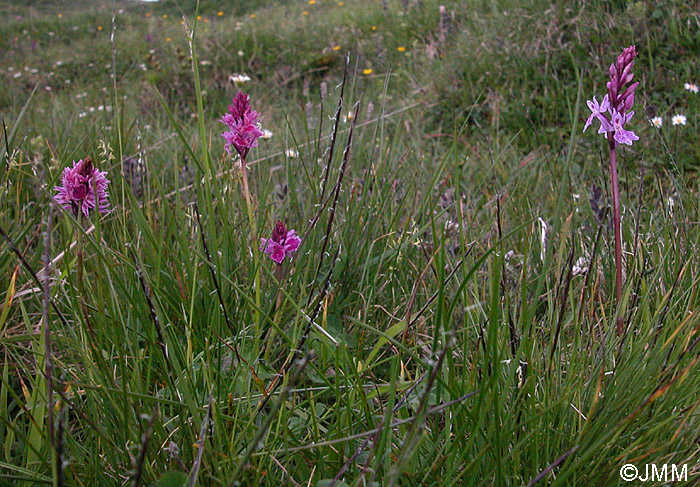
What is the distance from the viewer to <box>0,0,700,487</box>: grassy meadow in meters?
0.83

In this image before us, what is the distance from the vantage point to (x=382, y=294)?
4.93ft

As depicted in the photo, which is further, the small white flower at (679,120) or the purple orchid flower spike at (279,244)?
the small white flower at (679,120)

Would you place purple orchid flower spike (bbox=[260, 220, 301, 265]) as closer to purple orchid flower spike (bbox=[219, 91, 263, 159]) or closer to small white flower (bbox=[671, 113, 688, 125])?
purple orchid flower spike (bbox=[219, 91, 263, 159])

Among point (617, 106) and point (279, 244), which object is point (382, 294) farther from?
point (617, 106)

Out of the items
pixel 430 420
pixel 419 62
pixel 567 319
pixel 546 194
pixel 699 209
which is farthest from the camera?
pixel 419 62

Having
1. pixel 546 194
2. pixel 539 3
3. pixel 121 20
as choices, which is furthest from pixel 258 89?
pixel 121 20

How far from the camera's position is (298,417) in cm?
108

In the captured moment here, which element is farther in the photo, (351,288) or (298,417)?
(351,288)

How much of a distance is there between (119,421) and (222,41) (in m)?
6.32

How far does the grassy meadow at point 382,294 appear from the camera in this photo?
835mm

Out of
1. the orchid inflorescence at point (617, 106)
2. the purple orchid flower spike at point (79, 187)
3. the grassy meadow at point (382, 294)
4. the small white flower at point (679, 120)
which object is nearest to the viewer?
the grassy meadow at point (382, 294)

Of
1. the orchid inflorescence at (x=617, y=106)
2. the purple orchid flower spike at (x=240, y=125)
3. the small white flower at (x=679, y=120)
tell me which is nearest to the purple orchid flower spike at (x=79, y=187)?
the purple orchid flower spike at (x=240, y=125)

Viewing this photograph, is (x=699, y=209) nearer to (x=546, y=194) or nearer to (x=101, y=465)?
(x=546, y=194)

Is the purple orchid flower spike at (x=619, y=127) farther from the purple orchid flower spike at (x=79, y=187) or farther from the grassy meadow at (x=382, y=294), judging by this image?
the purple orchid flower spike at (x=79, y=187)
